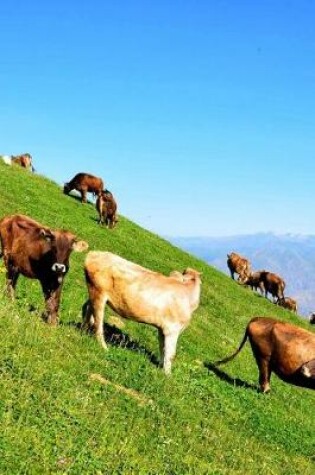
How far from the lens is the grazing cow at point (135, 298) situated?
50.6 feet

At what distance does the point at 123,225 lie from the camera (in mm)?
45125

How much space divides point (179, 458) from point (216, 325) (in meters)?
19.9

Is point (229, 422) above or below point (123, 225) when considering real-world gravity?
below

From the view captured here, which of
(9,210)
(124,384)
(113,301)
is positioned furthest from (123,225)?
(124,384)

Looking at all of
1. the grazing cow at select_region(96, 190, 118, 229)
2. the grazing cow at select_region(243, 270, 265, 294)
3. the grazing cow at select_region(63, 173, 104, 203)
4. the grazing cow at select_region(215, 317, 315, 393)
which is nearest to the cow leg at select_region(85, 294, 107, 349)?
the grazing cow at select_region(215, 317, 315, 393)

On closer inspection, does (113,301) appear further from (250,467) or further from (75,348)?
(250,467)

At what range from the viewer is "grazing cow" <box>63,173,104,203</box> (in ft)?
154

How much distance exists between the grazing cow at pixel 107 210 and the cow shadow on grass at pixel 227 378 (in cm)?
2155

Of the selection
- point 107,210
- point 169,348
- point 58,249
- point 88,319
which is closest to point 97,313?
point 88,319

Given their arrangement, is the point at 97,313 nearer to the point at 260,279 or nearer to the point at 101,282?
the point at 101,282

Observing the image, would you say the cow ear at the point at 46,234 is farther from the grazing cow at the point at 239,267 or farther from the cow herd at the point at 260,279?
the grazing cow at the point at 239,267

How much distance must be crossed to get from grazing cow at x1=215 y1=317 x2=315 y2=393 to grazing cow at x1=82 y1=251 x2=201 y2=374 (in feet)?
14.2

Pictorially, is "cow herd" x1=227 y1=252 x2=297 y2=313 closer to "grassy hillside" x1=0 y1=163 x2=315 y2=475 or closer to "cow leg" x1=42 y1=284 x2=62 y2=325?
"grassy hillside" x1=0 y1=163 x2=315 y2=475

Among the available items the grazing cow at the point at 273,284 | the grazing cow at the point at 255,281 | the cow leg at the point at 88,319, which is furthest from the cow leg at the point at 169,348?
the grazing cow at the point at 255,281
